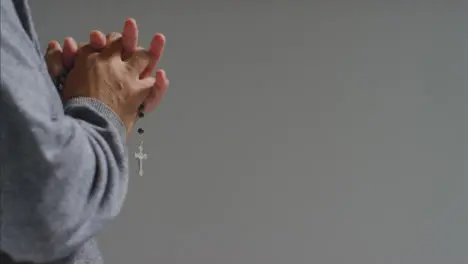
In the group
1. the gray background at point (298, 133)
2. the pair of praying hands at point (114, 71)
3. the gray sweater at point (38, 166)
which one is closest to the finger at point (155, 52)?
the pair of praying hands at point (114, 71)

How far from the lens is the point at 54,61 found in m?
0.54

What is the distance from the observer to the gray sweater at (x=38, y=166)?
35 cm

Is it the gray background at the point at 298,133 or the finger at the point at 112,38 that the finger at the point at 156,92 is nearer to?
the finger at the point at 112,38

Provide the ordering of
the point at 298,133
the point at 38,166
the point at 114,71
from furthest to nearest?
the point at 298,133
the point at 114,71
the point at 38,166

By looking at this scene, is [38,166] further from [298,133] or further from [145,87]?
[298,133]

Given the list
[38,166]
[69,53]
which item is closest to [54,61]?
[69,53]

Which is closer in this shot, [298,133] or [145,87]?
[145,87]

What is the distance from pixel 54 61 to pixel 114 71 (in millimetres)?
85

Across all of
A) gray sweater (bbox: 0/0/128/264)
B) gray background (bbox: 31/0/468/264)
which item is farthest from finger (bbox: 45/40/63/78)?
gray background (bbox: 31/0/468/264)

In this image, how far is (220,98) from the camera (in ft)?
4.76

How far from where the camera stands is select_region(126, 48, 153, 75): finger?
0.52m

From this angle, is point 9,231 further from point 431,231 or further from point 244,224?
point 431,231

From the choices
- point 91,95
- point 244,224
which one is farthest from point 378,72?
point 91,95

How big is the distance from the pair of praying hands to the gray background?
86cm
